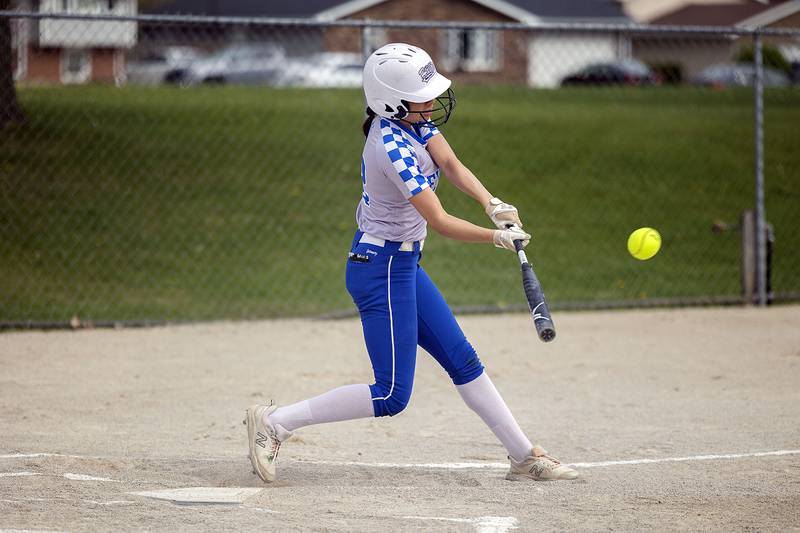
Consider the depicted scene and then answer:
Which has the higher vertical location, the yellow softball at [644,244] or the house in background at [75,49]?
the yellow softball at [644,244]

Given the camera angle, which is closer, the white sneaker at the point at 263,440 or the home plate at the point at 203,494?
the home plate at the point at 203,494

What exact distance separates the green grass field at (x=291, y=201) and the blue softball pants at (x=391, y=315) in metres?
5.38

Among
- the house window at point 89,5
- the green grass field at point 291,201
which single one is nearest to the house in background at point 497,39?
the green grass field at point 291,201

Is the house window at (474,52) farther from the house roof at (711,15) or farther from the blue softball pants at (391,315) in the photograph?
the house roof at (711,15)

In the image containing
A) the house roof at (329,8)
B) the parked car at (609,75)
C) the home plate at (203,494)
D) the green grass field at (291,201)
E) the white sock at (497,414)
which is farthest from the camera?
the house roof at (329,8)

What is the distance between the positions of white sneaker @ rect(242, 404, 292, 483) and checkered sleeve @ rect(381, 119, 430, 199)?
131 centimetres

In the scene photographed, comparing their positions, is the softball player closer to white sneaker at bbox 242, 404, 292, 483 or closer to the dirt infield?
white sneaker at bbox 242, 404, 292, 483

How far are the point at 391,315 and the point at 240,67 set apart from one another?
86.8ft

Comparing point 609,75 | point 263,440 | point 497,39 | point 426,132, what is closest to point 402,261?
point 426,132

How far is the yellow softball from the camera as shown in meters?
6.00

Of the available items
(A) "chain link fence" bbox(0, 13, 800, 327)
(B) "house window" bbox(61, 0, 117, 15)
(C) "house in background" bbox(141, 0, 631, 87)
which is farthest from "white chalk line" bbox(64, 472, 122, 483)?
(B) "house window" bbox(61, 0, 117, 15)

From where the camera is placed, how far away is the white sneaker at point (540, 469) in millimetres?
5254

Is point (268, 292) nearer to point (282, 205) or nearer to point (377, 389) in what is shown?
point (282, 205)

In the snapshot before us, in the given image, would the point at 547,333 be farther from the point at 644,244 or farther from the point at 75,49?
the point at 75,49
